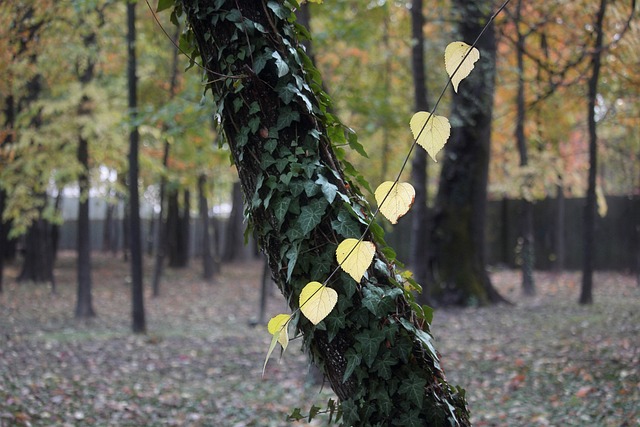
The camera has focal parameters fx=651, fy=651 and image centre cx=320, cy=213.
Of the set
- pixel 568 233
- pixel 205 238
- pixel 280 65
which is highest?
pixel 280 65

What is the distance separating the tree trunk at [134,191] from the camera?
35.6 feet

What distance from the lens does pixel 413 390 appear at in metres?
2.12

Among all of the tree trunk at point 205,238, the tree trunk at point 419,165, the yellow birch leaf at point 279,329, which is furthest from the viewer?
the tree trunk at point 205,238

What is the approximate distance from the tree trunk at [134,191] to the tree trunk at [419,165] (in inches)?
179

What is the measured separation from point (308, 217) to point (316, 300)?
0.46m

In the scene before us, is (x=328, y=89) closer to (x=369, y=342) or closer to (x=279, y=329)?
(x=369, y=342)

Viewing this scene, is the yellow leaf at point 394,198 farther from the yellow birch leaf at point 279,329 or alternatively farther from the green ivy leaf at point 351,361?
the green ivy leaf at point 351,361

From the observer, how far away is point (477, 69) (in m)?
11.5

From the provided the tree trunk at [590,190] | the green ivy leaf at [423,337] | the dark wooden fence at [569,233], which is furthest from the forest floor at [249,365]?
the dark wooden fence at [569,233]

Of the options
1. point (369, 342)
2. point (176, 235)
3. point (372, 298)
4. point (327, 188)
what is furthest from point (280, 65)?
point (176, 235)

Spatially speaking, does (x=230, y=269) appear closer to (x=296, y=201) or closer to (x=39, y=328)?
(x=39, y=328)

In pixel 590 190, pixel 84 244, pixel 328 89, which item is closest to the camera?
pixel 590 190

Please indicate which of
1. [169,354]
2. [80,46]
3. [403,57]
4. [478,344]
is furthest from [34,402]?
[403,57]

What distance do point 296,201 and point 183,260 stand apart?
22.4m
